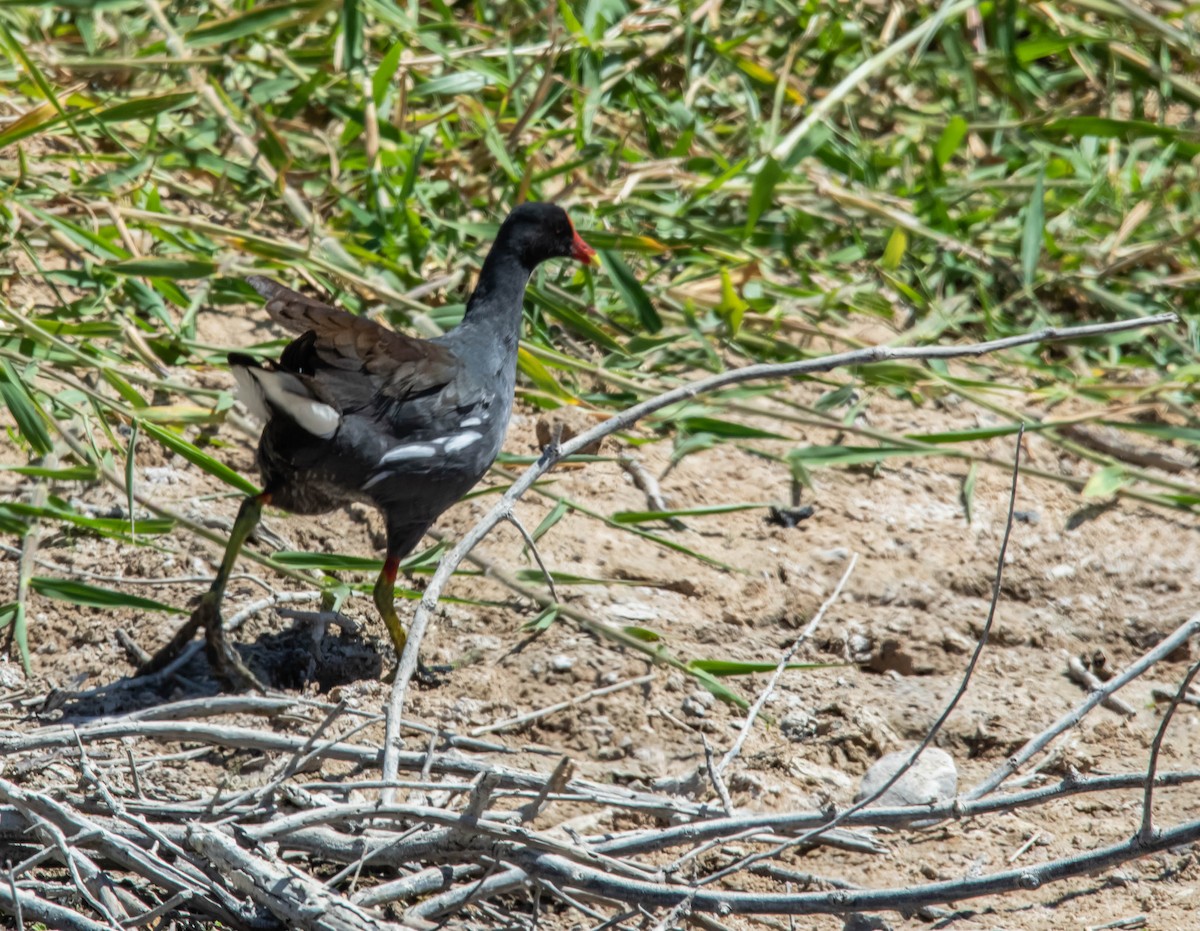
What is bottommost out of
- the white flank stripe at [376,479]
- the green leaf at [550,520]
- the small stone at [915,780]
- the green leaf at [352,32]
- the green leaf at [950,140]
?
the small stone at [915,780]

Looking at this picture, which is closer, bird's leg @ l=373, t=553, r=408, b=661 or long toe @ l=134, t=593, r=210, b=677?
long toe @ l=134, t=593, r=210, b=677

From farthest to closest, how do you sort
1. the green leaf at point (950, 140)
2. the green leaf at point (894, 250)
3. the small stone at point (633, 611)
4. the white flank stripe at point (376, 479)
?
the green leaf at point (950, 140), the green leaf at point (894, 250), the small stone at point (633, 611), the white flank stripe at point (376, 479)

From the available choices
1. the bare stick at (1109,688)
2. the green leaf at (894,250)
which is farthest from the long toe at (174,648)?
the green leaf at (894,250)

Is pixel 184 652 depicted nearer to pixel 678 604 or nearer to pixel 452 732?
Answer: pixel 452 732

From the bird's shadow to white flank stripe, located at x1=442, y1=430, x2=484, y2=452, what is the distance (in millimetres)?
420

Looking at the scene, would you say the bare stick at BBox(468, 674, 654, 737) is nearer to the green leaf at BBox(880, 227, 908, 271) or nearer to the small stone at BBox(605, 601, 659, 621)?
the small stone at BBox(605, 601, 659, 621)

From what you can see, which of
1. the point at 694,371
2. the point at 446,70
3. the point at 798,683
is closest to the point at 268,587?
the point at 798,683

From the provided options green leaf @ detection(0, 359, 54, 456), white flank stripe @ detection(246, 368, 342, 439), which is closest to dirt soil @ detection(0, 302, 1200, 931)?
green leaf @ detection(0, 359, 54, 456)

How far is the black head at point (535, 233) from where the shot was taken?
307cm

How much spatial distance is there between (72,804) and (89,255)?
1.73m

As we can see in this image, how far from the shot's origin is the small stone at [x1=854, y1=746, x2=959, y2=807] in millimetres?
2406

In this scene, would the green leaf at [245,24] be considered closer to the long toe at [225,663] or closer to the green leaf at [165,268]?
the green leaf at [165,268]

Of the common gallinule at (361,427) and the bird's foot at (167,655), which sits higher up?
the common gallinule at (361,427)

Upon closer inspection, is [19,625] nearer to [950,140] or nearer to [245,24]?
[245,24]
